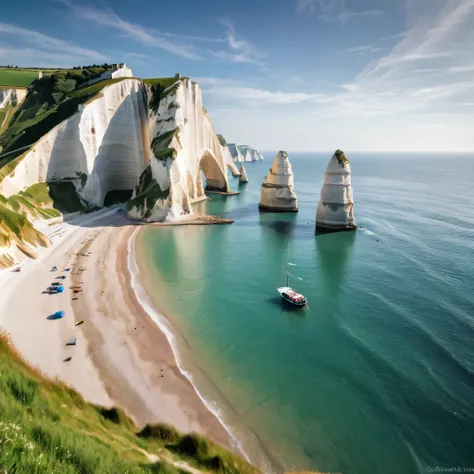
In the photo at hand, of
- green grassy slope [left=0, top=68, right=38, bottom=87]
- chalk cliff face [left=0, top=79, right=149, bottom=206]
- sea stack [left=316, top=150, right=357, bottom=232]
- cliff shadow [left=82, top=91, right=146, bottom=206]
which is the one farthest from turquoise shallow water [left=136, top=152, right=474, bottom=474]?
green grassy slope [left=0, top=68, right=38, bottom=87]

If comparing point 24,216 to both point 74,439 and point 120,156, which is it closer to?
point 120,156

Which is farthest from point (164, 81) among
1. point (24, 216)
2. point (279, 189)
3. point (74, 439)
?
point (74, 439)

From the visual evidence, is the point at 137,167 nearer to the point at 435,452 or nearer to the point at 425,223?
the point at 425,223

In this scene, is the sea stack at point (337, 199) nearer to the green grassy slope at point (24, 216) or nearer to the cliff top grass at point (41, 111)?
the green grassy slope at point (24, 216)

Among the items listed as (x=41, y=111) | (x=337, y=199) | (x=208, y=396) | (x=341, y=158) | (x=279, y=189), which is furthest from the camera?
(x=41, y=111)

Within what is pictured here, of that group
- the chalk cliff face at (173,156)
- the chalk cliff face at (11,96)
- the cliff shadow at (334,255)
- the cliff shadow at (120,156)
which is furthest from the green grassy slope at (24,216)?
the chalk cliff face at (11,96)

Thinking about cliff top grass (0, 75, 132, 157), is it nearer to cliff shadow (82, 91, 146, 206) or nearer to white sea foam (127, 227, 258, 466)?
cliff shadow (82, 91, 146, 206)
